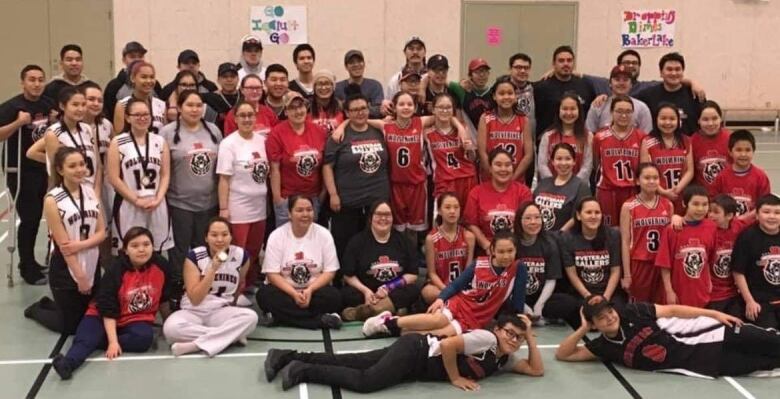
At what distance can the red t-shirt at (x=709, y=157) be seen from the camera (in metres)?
6.61

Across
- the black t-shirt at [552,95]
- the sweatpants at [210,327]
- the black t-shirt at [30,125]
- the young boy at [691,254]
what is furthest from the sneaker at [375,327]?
the black t-shirt at [30,125]

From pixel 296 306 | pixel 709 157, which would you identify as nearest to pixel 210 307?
pixel 296 306

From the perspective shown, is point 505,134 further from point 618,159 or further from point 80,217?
point 80,217

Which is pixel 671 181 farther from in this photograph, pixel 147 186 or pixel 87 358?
pixel 87 358

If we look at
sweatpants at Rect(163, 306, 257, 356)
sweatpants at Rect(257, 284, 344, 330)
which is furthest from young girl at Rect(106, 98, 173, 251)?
sweatpants at Rect(257, 284, 344, 330)

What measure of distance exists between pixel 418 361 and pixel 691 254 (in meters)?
2.22

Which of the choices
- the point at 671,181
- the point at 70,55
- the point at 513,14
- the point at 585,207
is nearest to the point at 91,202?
the point at 70,55

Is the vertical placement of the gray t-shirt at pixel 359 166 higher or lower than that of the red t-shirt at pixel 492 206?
higher

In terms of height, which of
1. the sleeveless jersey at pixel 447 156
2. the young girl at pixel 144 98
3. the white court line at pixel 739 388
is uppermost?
the young girl at pixel 144 98

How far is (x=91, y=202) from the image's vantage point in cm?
568

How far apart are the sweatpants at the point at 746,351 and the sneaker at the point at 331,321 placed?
2.61 meters

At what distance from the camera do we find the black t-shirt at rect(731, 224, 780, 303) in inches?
225

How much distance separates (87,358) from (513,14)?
11.6 meters

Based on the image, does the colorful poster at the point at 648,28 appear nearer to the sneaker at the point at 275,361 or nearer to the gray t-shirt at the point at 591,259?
the gray t-shirt at the point at 591,259
